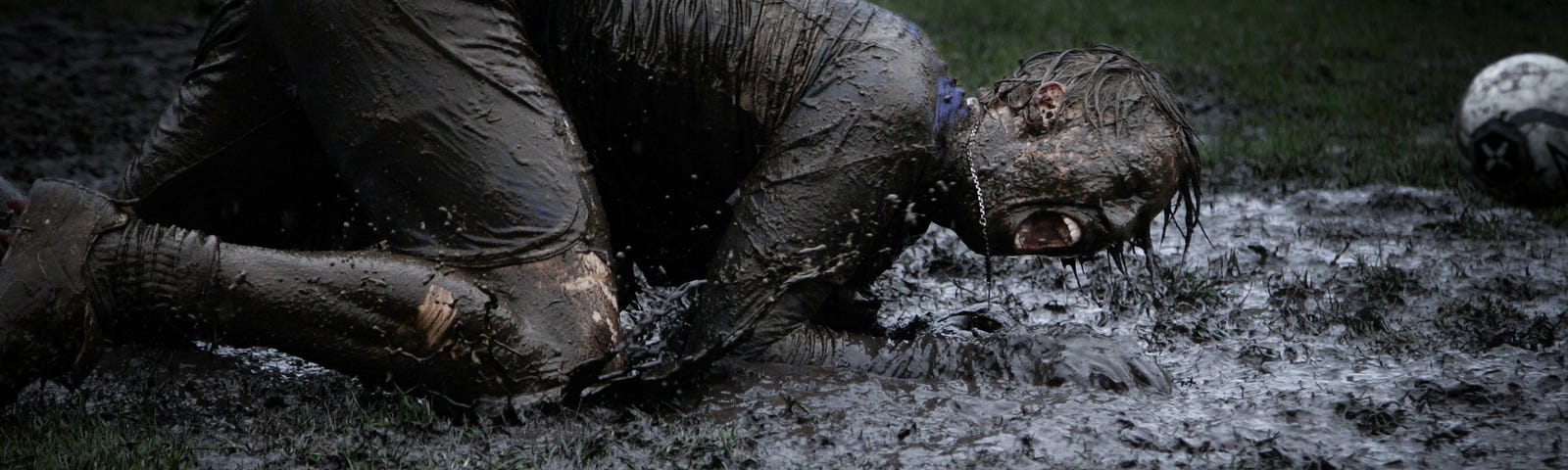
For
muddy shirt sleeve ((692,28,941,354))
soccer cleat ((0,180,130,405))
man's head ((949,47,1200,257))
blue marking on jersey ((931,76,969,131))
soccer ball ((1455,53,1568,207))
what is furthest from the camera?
soccer ball ((1455,53,1568,207))

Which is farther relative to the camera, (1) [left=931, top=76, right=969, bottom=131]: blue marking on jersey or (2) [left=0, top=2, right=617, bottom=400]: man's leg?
(1) [left=931, top=76, right=969, bottom=131]: blue marking on jersey

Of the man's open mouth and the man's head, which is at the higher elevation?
the man's head

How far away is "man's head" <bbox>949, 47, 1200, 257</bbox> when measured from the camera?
142 inches

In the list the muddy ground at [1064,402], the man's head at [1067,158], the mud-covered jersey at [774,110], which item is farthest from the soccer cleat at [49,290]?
the man's head at [1067,158]

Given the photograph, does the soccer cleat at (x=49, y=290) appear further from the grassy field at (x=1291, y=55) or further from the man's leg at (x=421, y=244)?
the grassy field at (x=1291, y=55)

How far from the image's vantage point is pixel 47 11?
9.77m

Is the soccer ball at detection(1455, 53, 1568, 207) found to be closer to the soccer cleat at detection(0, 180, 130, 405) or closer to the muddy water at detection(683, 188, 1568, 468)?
the muddy water at detection(683, 188, 1568, 468)

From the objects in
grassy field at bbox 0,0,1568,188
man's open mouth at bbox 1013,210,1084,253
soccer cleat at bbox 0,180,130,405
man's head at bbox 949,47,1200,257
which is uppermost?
man's head at bbox 949,47,1200,257

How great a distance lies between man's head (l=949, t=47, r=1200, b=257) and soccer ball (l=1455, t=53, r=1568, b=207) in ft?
9.08

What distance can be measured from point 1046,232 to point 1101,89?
384 mm

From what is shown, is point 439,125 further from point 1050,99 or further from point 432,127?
point 1050,99

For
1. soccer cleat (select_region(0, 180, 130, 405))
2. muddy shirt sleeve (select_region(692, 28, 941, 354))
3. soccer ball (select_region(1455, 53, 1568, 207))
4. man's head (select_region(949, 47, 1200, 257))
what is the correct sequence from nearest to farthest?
soccer cleat (select_region(0, 180, 130, 405)), muddy shirt sleeve (select_region(692, 28, 941, 354)), man's head (select_region(949, 47, 1200, 257)), soccer ball (select_region(1455, 53, 1568, 207))

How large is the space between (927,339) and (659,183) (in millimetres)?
790

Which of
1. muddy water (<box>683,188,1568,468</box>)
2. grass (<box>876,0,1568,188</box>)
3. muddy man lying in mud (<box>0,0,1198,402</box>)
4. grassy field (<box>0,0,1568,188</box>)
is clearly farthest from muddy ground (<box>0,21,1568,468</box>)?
grass (<box>876,0,1568,188</box>)
